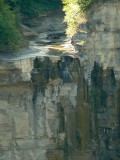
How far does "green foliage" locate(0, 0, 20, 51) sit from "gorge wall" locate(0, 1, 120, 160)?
3.29ft

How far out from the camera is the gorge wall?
55.0 ft

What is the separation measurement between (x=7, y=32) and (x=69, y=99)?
10.3 ft

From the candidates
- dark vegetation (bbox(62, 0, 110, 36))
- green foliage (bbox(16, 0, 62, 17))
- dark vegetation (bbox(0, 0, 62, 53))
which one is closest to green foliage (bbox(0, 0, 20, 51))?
dark vegetation (bbox(0, 0, 62, 53))

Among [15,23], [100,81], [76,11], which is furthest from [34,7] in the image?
[100,81]

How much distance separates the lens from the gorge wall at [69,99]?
55.0 ft

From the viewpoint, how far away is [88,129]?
17672 mm

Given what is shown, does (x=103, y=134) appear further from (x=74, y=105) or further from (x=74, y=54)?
(x=74, y=54)

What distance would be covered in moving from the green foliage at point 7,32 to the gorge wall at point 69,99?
1.00 metres

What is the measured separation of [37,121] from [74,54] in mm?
2626

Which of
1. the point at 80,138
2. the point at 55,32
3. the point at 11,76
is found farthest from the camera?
the point at 55,32

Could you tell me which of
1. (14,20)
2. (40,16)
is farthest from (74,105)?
(40,16)

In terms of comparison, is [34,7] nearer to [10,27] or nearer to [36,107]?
[10,27]

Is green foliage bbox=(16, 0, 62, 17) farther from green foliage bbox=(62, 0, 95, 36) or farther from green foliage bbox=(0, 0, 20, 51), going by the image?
green foliage bbox=(62, 0, 95, 36)

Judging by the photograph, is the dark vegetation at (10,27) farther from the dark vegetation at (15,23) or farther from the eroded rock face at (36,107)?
the eroded rock face at (36,107)
